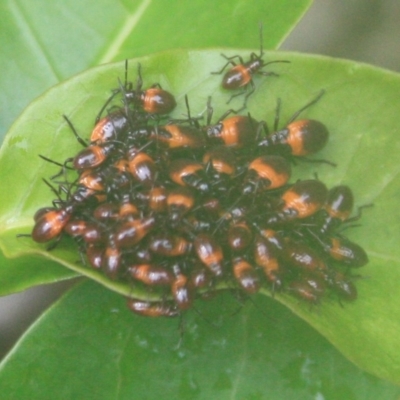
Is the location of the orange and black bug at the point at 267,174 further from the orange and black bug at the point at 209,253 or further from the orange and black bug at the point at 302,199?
the orange and black bug at the point at 209,253

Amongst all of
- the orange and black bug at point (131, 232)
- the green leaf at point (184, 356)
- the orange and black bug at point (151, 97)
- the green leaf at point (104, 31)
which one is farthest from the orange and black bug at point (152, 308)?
the green leaf at point (104, 31)

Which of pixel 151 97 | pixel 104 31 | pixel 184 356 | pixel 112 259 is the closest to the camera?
pixel 112 259

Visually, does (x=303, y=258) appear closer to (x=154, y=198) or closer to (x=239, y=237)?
(x=239, y=237)

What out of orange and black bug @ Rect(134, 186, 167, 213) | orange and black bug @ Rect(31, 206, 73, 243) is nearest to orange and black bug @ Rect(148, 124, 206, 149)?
orange and black bug @ Rect(134, 186, 167, 213)

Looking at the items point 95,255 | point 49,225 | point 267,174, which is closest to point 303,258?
point 267,174

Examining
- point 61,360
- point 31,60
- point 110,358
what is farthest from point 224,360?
point 31,60

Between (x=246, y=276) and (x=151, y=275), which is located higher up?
(x=246, y=276)

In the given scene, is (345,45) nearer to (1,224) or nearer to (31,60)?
(31,60)
